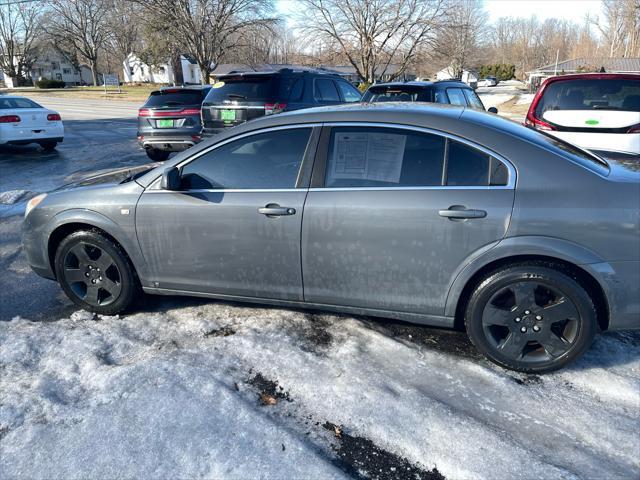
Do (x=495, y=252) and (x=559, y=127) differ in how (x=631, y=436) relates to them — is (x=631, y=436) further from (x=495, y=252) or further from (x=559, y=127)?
(x=559, y=127)

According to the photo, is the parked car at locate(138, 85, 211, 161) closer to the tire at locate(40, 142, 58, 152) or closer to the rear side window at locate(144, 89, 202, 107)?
the rear side window at locate(144, 89, 202, 107)

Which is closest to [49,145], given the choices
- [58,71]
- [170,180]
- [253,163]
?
[170,180]

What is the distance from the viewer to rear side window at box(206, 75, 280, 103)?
8.40 metres

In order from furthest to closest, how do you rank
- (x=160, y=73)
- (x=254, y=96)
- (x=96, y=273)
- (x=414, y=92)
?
1. (x=160, y=73)
2. (x=254, y=96)
3. (x=414, y=92)
4. (x=96, y=273)

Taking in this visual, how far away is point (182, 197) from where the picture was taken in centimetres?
359

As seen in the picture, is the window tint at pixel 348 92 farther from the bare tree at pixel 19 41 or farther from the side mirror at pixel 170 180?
the bare tree at pixel 19 41

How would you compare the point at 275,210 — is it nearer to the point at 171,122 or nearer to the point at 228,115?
the point at 228,115

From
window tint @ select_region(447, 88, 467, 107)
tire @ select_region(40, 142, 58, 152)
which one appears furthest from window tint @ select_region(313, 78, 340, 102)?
tire @ select_region(40, 142, 58, 152)

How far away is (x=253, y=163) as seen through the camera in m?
3.55

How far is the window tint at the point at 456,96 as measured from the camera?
8.42 metres

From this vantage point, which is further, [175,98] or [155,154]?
[155,154]

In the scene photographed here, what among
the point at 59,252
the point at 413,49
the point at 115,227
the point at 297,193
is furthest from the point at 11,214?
the point at 413,49

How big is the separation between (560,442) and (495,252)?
1.06 metres

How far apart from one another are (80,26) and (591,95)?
2978 inches
